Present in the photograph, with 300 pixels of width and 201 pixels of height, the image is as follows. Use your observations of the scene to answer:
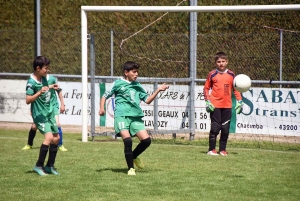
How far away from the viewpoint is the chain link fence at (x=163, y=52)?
15773 mm

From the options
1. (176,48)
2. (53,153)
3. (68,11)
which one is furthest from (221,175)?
(68,11)

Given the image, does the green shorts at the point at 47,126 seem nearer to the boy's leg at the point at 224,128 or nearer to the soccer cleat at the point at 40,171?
the soccer cleat at the point at 40,171

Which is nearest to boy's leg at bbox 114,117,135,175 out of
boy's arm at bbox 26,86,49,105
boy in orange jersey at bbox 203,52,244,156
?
boy's arm at bbox 26,86,49,105

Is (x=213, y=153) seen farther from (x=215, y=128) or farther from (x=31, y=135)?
(x=31, y=135)

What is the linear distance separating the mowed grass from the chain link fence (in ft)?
11.0

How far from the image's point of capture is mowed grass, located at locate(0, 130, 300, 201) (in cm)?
820

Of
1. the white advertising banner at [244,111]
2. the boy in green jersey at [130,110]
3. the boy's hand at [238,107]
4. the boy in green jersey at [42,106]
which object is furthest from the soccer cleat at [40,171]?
the white advertising banner at [244,111]

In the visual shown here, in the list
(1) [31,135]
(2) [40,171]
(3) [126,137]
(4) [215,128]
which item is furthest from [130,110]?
(1) [31,135]

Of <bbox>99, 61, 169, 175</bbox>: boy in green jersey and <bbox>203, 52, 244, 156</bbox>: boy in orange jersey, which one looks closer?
<bbox>99, 61, 169, 175</bbox>: boy in green jersey

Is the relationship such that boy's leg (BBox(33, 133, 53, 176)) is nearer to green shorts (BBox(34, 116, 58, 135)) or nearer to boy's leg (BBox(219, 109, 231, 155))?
green shorts (BBox(34, 116, 58, 135))

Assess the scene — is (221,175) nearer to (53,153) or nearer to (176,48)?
(53,153)

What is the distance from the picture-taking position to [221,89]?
39.9 ft

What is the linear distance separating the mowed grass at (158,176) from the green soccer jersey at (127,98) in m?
0.88

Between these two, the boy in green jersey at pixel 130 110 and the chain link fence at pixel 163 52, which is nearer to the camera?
the boy in green jersey at pixel 130 110
